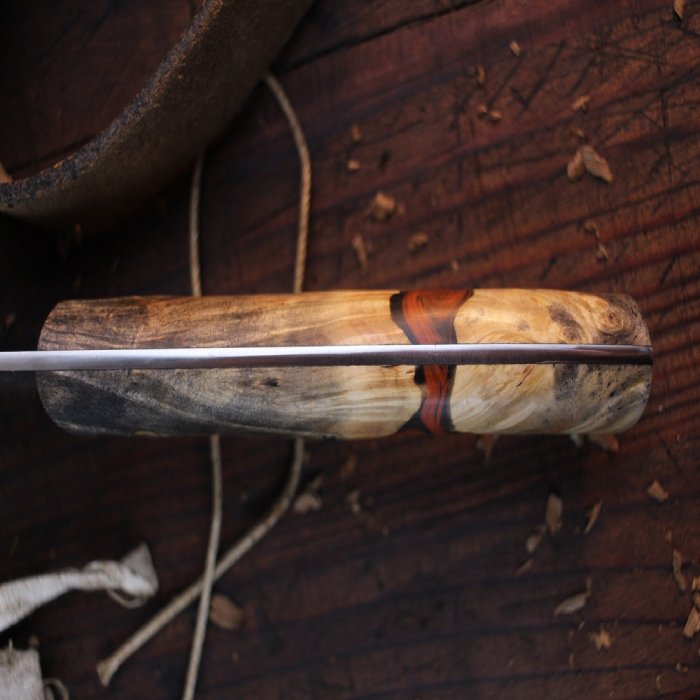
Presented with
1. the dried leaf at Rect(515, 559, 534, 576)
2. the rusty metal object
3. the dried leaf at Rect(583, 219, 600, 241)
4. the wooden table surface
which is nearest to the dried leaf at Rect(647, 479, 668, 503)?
the wooden table surface

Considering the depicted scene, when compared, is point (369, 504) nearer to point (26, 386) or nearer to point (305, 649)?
point (305, 649)

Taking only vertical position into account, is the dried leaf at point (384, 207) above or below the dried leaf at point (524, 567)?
above

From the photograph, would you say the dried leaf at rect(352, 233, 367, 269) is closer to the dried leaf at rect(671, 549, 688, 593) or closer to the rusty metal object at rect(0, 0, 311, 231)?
the rusty metal object at rect(0, 0, 311, 231)

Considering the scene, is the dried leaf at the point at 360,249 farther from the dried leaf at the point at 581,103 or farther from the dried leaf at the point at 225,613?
the dried leaf at the point at 225,613

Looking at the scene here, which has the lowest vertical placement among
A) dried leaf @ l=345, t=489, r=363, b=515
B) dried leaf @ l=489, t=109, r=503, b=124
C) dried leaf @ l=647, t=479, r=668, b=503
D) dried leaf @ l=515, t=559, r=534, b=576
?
dried leaf @ l=515, t=559, r=534, b=576

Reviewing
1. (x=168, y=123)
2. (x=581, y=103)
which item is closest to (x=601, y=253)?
(x=581, y=103)

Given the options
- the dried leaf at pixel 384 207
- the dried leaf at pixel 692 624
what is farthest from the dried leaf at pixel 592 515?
the dried leaf at pixel 384 207

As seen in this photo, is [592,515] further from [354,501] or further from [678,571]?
[354,501]
